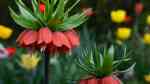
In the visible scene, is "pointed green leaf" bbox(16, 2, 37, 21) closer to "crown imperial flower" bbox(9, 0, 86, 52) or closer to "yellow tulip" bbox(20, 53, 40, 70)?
"crown imperial flower" bbox(9, 0, 86, 52)

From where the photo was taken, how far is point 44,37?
1.79 metres

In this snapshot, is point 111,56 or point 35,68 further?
point 35,68

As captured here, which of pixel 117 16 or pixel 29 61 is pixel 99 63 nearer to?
pixel 29 61

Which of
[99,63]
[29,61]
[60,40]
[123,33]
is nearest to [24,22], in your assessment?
[60,40]

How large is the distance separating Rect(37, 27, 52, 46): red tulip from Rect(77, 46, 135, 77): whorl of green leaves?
0.40 feet

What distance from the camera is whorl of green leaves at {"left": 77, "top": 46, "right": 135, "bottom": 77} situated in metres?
1.82

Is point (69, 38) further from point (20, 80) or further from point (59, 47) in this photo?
point (20, 80)

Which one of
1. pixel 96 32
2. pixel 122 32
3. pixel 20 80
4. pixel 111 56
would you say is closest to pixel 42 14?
pixel 111 56

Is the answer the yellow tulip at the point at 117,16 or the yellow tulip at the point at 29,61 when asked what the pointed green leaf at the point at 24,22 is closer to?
the yellow tulip at the point at 29,61

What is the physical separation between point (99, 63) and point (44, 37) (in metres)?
0.20

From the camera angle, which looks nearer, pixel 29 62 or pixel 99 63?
pixel 99 63

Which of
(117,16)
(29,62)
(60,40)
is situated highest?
(117,16)

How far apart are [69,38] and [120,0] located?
2825 millimetres

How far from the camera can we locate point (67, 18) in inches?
74.1
